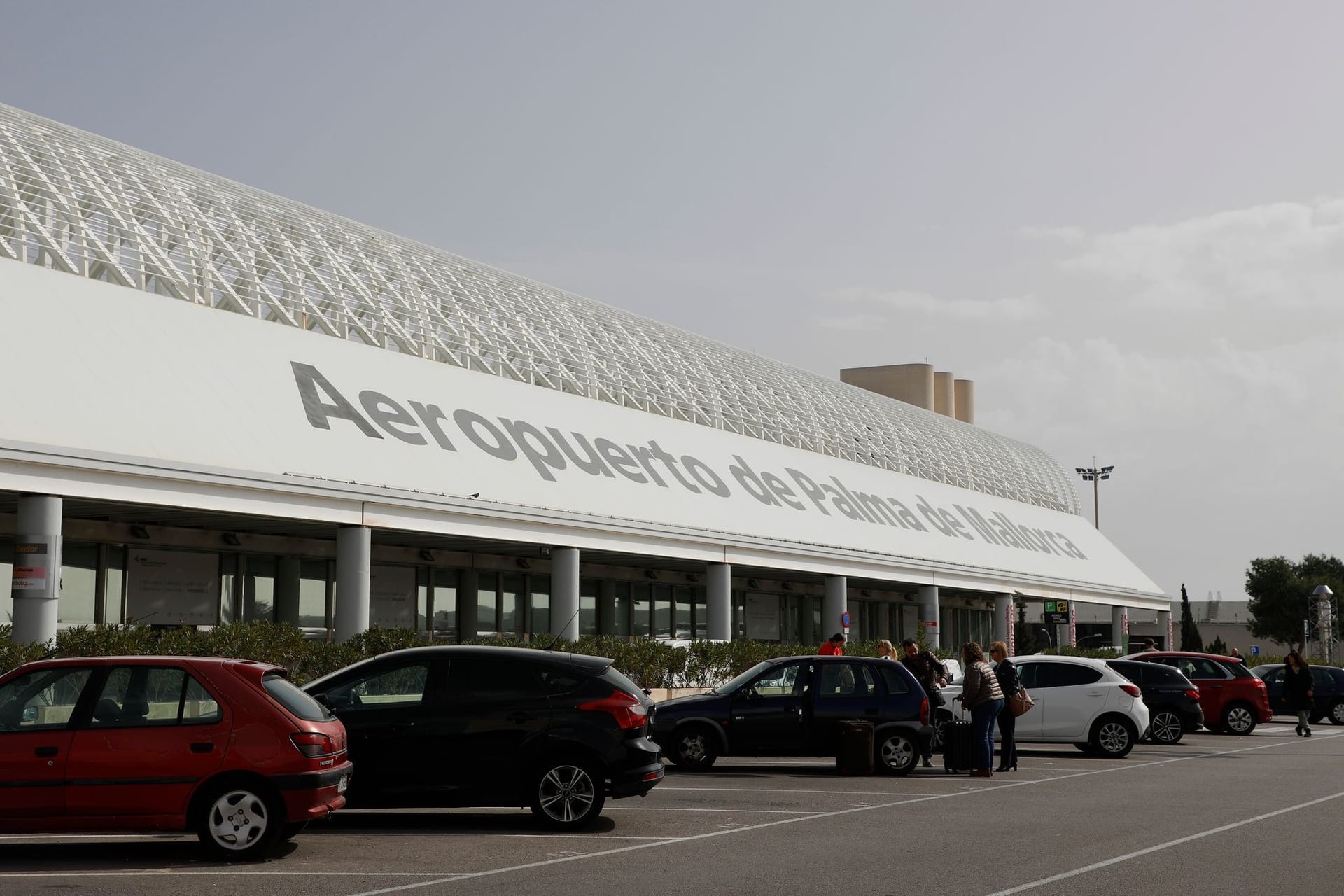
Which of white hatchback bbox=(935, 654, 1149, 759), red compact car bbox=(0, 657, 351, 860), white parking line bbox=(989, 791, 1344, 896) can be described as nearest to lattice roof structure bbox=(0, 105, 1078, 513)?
red compact car bbox=(0, 657, 351, 860)

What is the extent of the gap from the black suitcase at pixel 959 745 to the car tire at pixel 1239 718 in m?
12.6

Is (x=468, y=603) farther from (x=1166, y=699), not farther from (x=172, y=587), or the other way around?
(x=1166, y=699)

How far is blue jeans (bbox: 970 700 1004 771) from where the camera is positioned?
62.7ft

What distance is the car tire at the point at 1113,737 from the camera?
74.3 ft

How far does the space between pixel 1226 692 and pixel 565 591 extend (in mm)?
13546

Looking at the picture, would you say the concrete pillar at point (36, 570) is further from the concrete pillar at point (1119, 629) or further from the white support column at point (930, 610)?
the concrete pillar at point (1119, 629)

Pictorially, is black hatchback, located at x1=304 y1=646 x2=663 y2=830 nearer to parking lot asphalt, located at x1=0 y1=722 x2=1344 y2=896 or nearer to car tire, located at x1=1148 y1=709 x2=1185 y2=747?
parking lot asphalt, located at x1=0 y1=722 x2=1344 y2=896

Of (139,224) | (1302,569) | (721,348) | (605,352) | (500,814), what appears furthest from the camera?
(1302,569)

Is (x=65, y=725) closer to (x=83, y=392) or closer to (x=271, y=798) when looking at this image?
(x=271, y=798)

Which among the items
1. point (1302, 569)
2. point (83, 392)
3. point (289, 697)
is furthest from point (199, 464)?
point (1302, 569)

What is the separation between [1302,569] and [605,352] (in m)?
115

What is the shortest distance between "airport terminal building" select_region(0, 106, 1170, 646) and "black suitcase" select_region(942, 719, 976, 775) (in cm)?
1039

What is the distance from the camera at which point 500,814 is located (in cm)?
1439

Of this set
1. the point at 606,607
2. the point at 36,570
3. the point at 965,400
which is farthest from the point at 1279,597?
the point at 36,570
